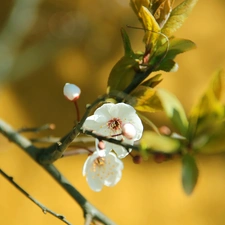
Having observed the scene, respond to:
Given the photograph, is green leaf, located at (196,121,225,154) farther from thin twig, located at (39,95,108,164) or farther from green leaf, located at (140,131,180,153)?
thin twig, located at (39,95,108,164)

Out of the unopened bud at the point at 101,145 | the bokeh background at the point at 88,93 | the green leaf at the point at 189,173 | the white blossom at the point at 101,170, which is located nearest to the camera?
the green leaf at the point at 189,173

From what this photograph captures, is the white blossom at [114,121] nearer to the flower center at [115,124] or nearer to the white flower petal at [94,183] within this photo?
the flower center at [115,124]

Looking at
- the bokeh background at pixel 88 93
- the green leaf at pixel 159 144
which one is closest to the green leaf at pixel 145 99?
the green leaf at pixel 159 144

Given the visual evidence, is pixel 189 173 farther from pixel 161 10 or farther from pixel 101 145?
pixel 161 10

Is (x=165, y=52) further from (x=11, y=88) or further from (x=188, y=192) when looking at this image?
(x=11, y=88)

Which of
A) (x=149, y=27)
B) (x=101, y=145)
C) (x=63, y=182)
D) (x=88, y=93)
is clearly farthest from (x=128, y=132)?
(x=88, y=93)

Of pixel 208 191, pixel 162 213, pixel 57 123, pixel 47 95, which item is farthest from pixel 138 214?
pixel 47 95
